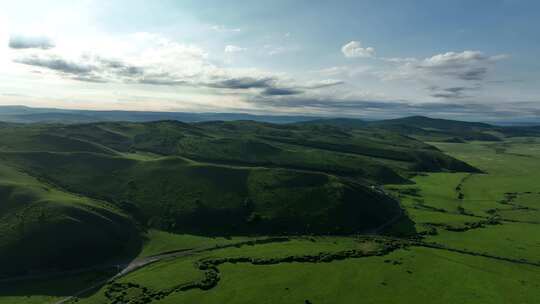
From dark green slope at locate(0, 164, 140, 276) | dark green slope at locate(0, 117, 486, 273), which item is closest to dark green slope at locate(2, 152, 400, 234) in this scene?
dark green slope at locate(0, 117, 486, 273)

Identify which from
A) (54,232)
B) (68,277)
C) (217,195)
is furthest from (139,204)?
(68,277)

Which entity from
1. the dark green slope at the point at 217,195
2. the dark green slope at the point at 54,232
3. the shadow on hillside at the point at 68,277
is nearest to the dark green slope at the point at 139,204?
the dark green slope at the point at 54,232

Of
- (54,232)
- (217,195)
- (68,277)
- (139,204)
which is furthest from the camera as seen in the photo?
(217,195)

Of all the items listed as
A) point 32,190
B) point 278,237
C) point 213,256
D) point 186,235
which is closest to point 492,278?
point 278,237

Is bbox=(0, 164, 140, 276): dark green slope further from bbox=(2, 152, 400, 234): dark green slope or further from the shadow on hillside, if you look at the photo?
bbox=(2, 152, 400, 234): dark green slope

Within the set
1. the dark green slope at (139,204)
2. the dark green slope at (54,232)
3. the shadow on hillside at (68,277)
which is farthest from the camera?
the dark green slope at (139,204)

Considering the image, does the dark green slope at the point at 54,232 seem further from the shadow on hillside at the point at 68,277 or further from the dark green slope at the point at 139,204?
the shadow on hillside at the point at 68,277

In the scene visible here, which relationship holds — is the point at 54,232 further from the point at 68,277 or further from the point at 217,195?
the point at 217,195

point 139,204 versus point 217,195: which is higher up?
point 217,195

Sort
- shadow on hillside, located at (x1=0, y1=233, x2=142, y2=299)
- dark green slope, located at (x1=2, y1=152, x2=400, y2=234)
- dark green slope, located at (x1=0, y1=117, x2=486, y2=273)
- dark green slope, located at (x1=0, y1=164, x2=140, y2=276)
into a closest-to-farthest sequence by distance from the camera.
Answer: shadow on hillside, located at (x1=0, y1=233, x2=142, y2=299) < dark green slope, located at (x1=0, y1=164, x2=140, y2=276) < dark green slope, located at (x1=0, y1=117, x2=486, y2=273) < dark green slope, located at (x1=2, y1=152, x2=400, y2=234)

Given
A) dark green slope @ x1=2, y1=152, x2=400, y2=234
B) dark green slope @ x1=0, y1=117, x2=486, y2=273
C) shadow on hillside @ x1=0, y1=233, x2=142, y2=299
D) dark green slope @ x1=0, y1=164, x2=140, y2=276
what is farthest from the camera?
dark green slope @ x1=2, y1=152, x2=400, y2=234

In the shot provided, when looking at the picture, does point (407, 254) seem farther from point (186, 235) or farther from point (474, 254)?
point (186, 235)
